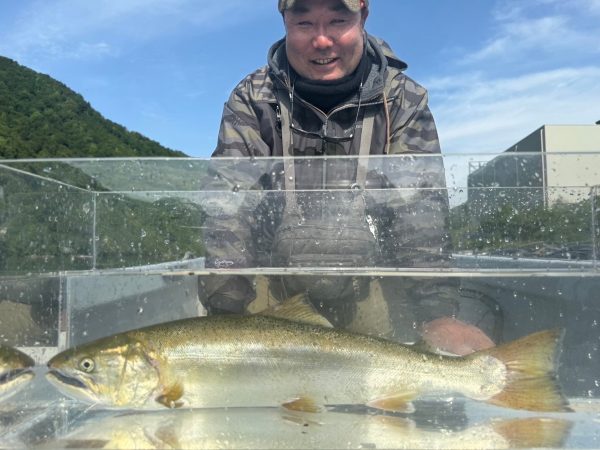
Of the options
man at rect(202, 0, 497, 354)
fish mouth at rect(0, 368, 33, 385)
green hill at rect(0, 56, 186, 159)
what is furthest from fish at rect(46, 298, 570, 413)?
green hill at rect(0, 56, 186, 159)

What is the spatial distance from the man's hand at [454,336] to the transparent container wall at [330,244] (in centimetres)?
6

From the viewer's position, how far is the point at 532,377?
2.47 metres

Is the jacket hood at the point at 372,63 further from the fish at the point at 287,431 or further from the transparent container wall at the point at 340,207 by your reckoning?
the fish at the point at 287,431

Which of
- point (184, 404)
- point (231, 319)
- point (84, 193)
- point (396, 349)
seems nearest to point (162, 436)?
point (184, 404)

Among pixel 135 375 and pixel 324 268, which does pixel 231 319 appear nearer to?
pixel 135 375

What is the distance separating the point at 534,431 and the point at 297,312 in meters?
1.02

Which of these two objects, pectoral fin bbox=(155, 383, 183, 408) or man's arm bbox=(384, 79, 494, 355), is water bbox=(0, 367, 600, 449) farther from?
man's arm bbox=(384, 79, 494, 355)

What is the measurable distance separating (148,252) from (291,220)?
0.85 metres

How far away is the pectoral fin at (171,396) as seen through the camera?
97.0 inches

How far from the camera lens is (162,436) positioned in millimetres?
2328

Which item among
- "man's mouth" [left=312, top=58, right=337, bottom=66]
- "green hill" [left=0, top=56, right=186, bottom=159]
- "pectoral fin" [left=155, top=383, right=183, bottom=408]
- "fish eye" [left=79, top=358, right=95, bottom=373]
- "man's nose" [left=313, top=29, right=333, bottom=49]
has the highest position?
"green hill" [left=0, top=56, right=186, bottom=159]

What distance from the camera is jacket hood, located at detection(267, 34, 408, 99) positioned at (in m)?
4.39

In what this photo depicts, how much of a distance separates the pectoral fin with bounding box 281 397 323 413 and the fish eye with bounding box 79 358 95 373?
760 millimetres

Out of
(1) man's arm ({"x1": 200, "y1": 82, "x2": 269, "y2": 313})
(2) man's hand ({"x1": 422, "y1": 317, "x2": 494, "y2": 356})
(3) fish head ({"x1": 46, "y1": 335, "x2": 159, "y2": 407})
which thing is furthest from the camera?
(1) man's arm ({"x1": 200, "y1": 82, "x2": 269, "y2": 313})
